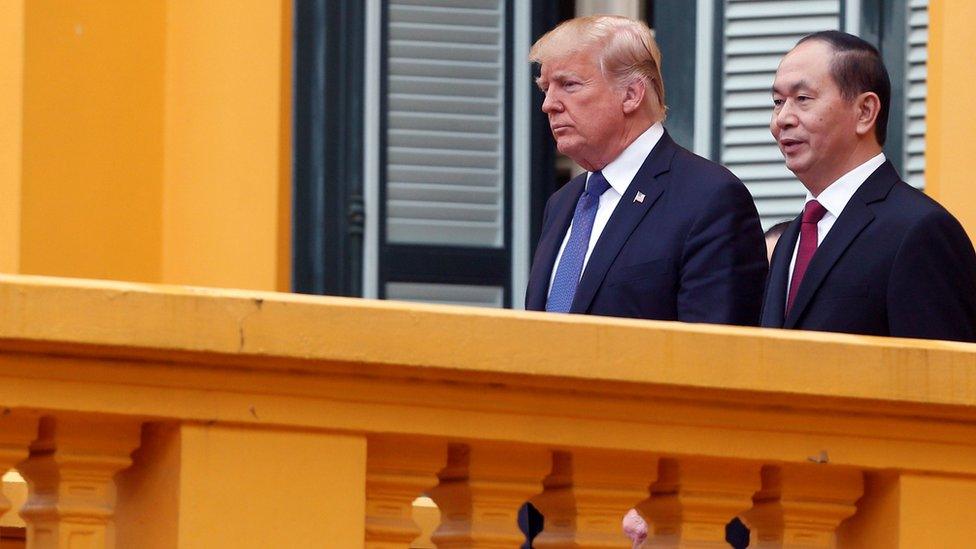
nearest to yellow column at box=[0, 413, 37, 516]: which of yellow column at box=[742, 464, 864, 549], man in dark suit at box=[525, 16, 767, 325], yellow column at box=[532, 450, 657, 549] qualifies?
yellow column at box=[532, 450, 657, 549]

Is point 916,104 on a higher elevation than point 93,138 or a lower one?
higher

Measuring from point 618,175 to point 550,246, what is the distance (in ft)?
0.55

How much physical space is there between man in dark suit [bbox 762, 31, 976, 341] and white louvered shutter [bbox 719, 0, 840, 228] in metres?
2.47

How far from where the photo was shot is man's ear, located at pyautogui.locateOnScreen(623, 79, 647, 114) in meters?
4.09

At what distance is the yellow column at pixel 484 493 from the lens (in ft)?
9.02

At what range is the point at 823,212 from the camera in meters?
4.00

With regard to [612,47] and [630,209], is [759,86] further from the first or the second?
[630,209]

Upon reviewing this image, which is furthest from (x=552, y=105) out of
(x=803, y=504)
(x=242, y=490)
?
(x=242, y=490)

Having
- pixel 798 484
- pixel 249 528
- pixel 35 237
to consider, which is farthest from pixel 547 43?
pixel 35 237

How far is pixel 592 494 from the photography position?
9.16ft

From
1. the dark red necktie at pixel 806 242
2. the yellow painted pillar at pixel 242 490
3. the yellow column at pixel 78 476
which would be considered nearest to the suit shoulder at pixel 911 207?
the dark red necktie at pixel 806 242

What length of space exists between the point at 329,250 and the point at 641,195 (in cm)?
298

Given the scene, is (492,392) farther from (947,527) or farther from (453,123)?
(453,123)

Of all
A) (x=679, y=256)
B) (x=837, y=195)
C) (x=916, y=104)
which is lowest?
(x=679, y=256)
